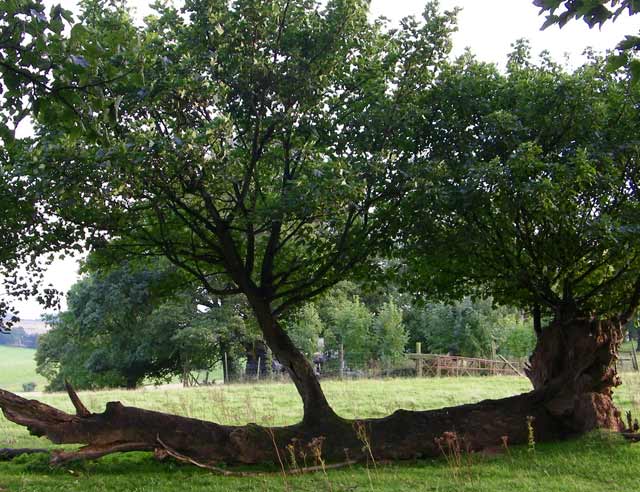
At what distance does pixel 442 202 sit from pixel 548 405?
4650 millimetres

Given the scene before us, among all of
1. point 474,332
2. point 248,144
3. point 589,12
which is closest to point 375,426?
point 248,144

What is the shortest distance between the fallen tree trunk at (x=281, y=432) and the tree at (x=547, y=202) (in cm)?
85

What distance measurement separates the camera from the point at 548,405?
11773 mm

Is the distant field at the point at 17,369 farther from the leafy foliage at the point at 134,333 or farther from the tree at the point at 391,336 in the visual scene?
the tree at the point at 391,336

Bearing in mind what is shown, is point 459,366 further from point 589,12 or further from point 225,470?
point 589,12

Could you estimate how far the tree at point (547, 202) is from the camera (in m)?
9.82

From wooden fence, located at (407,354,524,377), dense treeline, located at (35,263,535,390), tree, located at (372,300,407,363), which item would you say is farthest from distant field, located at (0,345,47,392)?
wooden fence, located at (407,354,524,377)

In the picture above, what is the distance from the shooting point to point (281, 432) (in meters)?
11.2

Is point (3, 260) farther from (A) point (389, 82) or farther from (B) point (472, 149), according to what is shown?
(B) point (472, 149)

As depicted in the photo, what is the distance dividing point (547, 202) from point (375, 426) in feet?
16.0

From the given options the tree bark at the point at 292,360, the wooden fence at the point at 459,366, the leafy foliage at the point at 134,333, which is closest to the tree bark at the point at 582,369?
the tree bark at the point at 292,360

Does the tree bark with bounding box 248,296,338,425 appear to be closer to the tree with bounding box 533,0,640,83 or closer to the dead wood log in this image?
the dead wood log

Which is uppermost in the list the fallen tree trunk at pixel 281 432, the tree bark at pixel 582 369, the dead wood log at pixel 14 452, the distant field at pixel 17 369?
the tree bark at pixel 582 369

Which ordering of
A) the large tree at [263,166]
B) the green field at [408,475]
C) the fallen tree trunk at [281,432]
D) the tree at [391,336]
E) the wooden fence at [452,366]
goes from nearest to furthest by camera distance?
the green field at [408,475] → the large tree at [263,166] → the fallen tree trunk at [281,432] → the wooden fence at [452,366] → the tree at [391,336]
